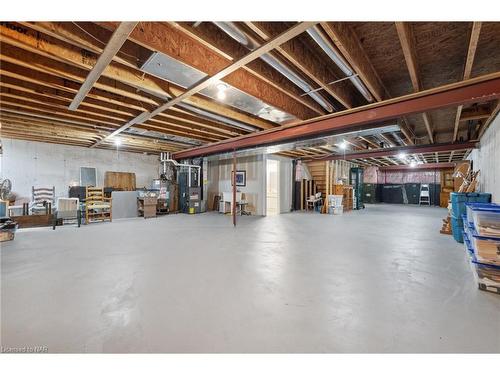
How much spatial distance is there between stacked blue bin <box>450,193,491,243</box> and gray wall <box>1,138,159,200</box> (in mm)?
10199

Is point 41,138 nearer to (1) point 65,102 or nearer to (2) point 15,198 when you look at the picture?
(2) point 15,198

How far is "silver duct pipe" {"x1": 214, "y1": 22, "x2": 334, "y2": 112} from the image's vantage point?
1960 mm

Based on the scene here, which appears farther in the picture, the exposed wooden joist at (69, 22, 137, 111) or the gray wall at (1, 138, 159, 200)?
the gray wall at (1, 138, 159, 200)

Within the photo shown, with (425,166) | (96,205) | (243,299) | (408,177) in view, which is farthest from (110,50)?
(408,177)

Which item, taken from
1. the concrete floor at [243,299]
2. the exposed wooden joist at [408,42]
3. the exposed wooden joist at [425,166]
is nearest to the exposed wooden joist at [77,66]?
the concrete floor at [243,299]

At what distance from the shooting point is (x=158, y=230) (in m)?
5.45

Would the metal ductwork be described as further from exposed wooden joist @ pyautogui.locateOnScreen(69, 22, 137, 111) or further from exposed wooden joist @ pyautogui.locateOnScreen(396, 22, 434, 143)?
exposed wooden joist @ pyautogui.locateOnScreen(396, 22, 434, 143)

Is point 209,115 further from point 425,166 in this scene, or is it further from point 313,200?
point 425,166

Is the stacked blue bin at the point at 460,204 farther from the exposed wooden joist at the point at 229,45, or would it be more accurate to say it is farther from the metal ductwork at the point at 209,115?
the metal ductwork at the point at 209,115

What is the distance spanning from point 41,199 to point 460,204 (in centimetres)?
1120

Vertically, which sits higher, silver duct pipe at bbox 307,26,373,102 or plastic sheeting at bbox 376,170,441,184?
silver duct pipe at bbox 307,26,373,102

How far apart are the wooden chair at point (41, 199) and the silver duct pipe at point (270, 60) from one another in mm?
7516

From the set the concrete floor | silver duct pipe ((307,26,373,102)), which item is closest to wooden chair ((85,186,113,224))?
the concrete floor
